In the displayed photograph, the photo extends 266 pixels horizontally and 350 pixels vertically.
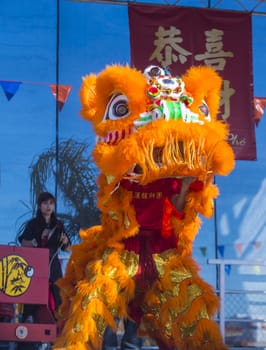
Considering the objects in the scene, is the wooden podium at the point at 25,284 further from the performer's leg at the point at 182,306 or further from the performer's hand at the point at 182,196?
the performer's hand at the point at 182,196

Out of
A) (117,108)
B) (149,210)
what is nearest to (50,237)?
(149,210)

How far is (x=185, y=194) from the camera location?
3.31 m

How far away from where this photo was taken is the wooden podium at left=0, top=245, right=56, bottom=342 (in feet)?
11.8

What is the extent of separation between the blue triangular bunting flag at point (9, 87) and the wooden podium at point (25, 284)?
5.80 ft

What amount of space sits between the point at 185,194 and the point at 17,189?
212cm

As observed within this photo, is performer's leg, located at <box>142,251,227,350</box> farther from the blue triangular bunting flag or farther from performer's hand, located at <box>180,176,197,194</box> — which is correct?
the blue triangular bunting flag

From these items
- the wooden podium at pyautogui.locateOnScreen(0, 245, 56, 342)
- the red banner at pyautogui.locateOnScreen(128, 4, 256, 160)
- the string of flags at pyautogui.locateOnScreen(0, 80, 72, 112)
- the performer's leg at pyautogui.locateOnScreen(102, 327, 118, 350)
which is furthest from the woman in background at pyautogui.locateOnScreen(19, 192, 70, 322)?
the red banner at pyautogui.locateOnScreen(128, 4, 256, 160)

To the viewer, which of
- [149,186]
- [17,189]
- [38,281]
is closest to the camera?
[149,186]

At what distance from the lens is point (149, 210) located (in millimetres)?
3275

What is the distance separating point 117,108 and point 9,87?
6.85 feet

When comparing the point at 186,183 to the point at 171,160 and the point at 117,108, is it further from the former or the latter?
the point at 117,108

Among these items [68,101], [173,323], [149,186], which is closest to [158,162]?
[149,186]


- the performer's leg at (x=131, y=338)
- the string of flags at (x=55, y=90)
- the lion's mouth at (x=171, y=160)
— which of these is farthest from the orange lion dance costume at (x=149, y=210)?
the string of flags at (x=55, y=90)

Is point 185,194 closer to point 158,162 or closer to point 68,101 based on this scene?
point 158,162
